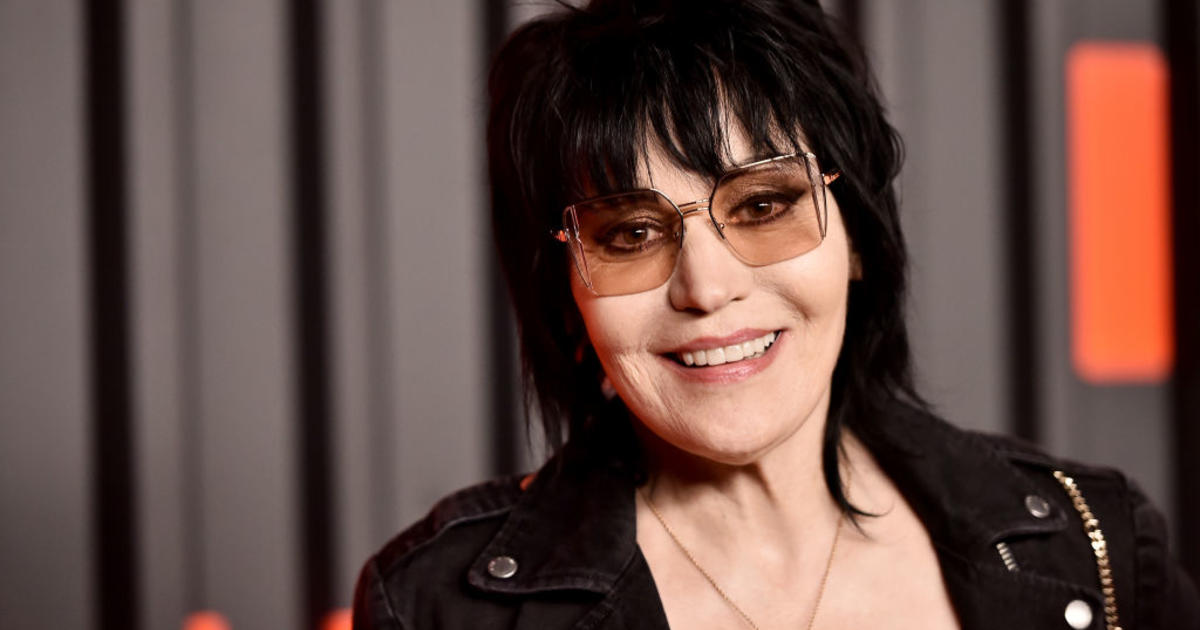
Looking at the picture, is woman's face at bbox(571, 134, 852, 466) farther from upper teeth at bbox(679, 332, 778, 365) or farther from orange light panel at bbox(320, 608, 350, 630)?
orange light panel at bbox(320, 608, 350, 630)

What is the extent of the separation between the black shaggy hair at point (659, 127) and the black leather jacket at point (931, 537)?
0.34 feet

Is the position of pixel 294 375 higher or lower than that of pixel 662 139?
lower

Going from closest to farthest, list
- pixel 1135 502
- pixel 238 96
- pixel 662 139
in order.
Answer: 1. pixel 662 139
2. pixel 1135 502
3. pixel 238 96

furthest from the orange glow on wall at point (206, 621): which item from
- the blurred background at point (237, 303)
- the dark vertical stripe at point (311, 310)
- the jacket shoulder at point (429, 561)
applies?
the jacket shoulder at point (429, 561)

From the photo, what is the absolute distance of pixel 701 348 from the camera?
3.84 feet

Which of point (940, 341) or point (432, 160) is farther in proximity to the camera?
point (940, 341)

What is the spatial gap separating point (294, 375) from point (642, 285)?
1.12m

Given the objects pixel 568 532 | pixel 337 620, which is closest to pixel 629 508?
pixel 568 532

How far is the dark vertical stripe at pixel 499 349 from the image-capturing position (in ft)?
7.16

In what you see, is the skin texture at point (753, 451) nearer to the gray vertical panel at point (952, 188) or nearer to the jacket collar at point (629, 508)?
the jacket collar at point (629, 508)

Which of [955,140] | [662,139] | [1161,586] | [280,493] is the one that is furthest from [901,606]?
[955,140]

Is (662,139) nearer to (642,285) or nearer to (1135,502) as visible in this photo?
(642,285)

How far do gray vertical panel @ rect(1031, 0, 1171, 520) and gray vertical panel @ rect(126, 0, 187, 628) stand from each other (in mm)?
1799

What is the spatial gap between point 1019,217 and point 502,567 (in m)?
1.69
